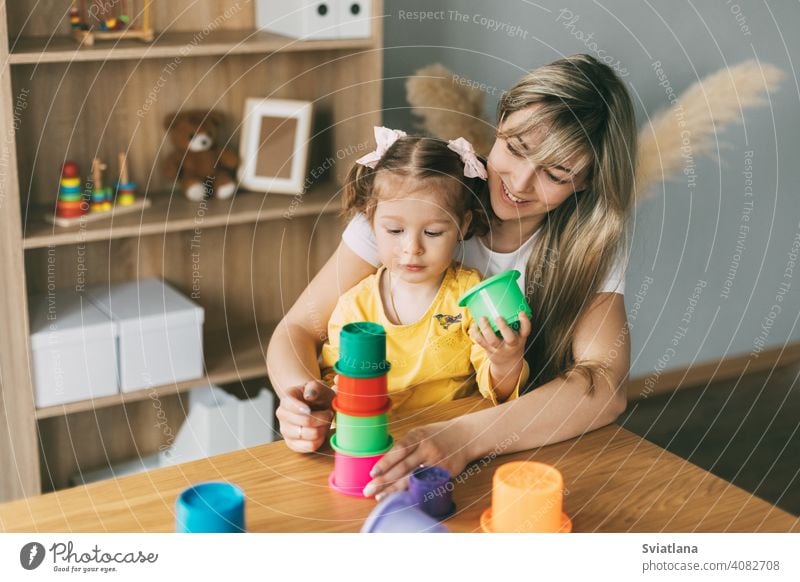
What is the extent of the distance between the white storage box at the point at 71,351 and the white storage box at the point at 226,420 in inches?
5.6

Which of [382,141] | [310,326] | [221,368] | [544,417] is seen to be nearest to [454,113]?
[382,141]

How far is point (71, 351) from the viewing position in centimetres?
140

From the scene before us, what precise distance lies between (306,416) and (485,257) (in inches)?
11.9

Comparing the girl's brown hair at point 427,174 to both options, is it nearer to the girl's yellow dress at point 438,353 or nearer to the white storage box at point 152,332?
the girl's yellow dress at point 438,353

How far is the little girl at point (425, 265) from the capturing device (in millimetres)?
914

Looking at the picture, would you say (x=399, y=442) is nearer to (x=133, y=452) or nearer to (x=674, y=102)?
(x=674, y=102)

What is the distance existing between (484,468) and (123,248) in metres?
0.88

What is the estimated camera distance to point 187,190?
146cm

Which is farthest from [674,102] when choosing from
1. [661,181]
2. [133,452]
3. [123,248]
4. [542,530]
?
[133,452]

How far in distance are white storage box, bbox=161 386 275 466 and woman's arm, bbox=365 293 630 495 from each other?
63 cm

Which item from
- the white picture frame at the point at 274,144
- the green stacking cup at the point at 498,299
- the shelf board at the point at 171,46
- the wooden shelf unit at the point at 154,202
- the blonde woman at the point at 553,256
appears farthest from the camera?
the white picture frame at the point at 274,144

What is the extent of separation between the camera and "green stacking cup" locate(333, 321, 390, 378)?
70cm

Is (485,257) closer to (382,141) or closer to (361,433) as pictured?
(382,141)

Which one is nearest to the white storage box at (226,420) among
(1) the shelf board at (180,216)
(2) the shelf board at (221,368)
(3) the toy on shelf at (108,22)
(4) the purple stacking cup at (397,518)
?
(2) the shelf board at (221,368)
